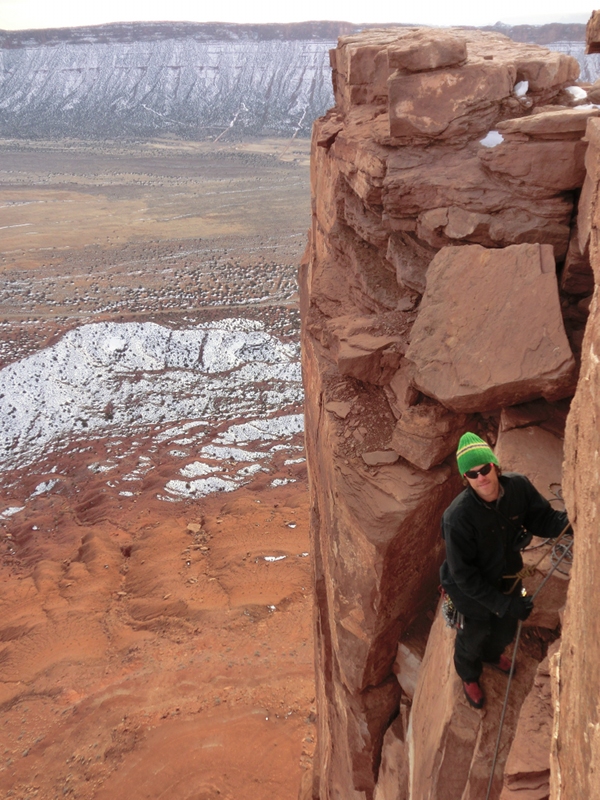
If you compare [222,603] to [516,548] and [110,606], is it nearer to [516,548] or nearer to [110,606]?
[110,606]

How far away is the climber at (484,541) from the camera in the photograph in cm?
309

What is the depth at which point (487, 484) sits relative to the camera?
306 centimetres

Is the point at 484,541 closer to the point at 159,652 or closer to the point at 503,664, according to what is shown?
the point at 503,664

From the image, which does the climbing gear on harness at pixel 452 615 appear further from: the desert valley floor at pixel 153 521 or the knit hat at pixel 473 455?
the desert valley floor at pixel 153 521

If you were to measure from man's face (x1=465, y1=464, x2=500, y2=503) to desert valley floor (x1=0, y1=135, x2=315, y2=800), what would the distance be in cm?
703

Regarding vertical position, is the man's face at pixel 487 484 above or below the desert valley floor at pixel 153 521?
above

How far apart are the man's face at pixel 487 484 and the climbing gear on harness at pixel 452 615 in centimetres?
69

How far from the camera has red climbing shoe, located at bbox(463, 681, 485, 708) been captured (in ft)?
11.0

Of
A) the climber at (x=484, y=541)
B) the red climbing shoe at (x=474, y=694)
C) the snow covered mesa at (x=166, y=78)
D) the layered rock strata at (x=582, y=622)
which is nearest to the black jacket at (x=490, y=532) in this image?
the climber at (x=484, y=541)

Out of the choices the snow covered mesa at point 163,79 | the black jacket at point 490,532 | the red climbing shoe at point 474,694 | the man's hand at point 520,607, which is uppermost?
the snow covered mesa at point 163,79

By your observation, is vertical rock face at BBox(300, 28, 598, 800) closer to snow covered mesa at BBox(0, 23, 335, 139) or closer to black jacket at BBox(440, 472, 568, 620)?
black jacket at BBox(440, 472, 568, 620)

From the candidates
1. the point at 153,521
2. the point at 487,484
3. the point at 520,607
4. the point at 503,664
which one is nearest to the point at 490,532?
the point at 487,484

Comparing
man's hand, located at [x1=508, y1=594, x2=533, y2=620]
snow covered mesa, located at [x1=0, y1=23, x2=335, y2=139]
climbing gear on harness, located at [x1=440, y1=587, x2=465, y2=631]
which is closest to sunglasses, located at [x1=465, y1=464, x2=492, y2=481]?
man's hand, located at [x1=508, y1=594, x2=533, y2=620]

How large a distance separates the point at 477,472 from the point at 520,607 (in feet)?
2.40
